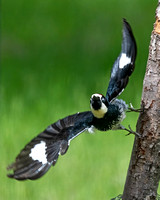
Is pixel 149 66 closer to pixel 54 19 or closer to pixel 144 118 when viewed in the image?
pixel 144 118

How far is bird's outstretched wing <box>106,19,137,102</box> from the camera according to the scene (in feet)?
11.1

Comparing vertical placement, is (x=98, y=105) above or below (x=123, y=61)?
below

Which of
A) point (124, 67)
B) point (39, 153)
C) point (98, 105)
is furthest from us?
point (124, 67)

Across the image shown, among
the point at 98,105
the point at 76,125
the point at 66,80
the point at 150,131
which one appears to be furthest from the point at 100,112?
the point at 66,80

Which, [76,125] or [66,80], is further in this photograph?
[66,80]

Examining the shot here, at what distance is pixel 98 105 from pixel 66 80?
160 centimetres

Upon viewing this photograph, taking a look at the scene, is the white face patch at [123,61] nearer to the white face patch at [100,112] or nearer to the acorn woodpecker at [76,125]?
the acorn woodpecker at [76,125]

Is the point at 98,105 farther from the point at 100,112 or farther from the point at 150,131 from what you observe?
the point at 150,131

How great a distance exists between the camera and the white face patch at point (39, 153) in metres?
2.92

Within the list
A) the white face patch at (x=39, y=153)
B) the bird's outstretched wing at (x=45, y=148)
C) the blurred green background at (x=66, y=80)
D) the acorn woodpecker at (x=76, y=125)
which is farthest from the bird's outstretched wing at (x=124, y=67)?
the blurred green background at (x=66, y=80)

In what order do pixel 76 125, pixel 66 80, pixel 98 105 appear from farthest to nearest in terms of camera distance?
pixel 66 80
pixel 98 105
pixel 76 125

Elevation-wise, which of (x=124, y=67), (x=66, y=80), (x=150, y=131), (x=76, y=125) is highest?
(x=66, y=80)

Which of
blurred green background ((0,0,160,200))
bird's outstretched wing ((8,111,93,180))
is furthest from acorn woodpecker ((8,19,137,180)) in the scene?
blurred green background ((0,0,160,200))

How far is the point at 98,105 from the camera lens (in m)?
3.23
